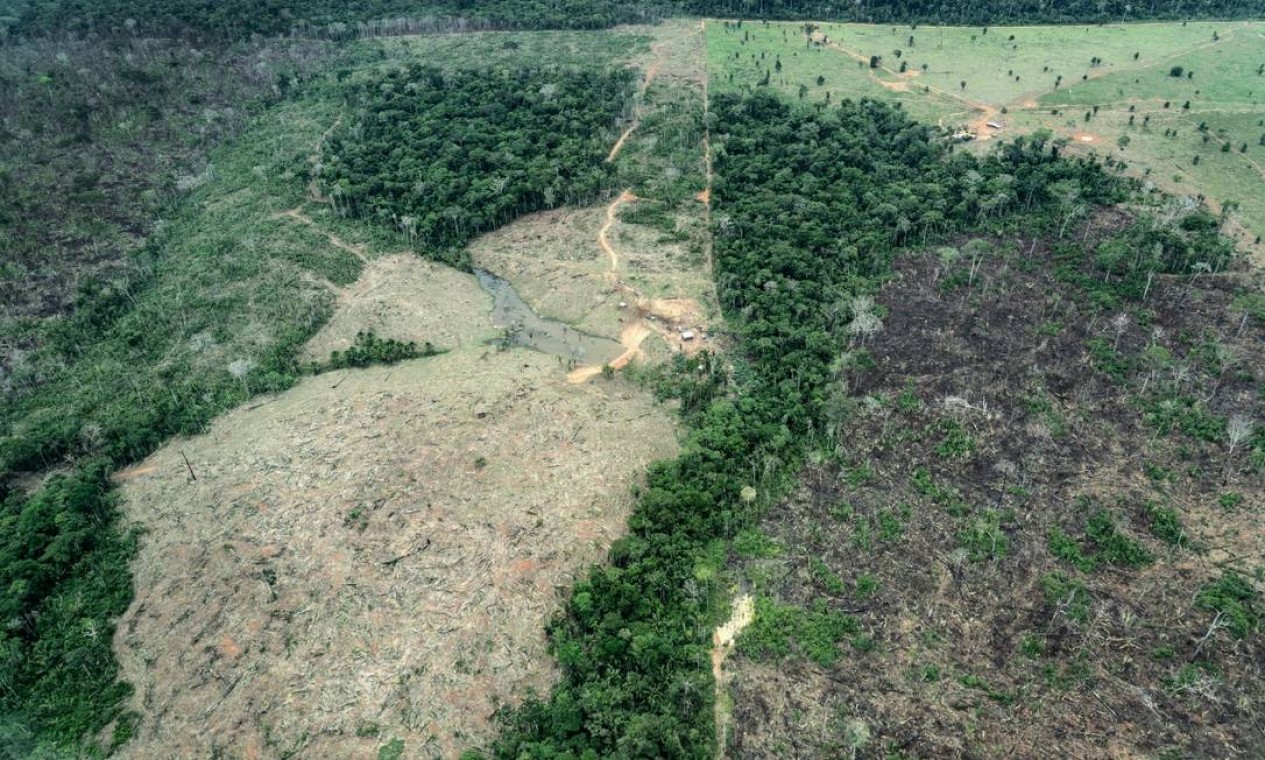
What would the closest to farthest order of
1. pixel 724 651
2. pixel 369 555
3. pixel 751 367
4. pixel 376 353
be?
pixel 724 651, pixel 369 555, pixel 751 367, pixel 376 353

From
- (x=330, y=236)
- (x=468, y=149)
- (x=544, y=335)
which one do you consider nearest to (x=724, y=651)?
(x=544, y=335)

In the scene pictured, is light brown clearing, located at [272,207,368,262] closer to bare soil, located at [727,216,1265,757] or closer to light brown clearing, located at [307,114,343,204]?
light brown clearing, located at [307,114,343,204]

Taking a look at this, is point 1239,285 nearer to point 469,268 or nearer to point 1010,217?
point 1010,217

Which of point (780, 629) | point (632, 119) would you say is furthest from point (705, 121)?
point (780, 629)

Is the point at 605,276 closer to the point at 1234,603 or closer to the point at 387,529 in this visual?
the point at 387,529

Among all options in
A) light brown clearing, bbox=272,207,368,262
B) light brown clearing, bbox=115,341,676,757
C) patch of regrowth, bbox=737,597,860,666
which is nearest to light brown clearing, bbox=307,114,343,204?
light brown clearing, bbox=272,207,368,262

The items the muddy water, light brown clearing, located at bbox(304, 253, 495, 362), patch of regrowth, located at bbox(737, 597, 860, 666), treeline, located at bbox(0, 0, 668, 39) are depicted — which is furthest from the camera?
treeline, located at bbox(0, 0, 668, 39)
